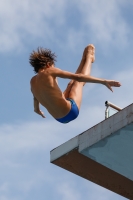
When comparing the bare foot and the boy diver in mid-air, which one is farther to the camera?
the bare foot

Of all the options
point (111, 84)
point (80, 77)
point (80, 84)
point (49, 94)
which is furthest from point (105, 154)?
point (111, 84)

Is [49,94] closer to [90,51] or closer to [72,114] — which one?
[72,114]

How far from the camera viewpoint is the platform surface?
10.7 m

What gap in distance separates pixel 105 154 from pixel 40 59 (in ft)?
8.44

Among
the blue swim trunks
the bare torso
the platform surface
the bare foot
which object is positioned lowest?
the platform surface

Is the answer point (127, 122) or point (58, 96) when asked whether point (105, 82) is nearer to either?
point (58, 96)

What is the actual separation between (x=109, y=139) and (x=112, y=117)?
38cm

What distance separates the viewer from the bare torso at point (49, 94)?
9422mm

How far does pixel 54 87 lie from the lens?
9.44 metres

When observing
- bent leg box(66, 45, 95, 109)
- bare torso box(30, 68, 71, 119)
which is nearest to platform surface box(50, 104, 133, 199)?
bent leg box(66, 45, 95, 109)

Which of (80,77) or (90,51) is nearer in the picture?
(80,77)

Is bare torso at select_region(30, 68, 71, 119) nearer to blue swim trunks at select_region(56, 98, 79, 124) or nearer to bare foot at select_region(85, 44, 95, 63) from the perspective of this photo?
blue swim trunks at select_region(56, 98, 79, 124)

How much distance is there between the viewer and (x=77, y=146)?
450 inches

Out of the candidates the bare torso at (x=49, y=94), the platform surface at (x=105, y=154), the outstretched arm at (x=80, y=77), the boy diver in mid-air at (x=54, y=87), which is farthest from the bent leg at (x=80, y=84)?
the platform surface at (x=105, y=154)
